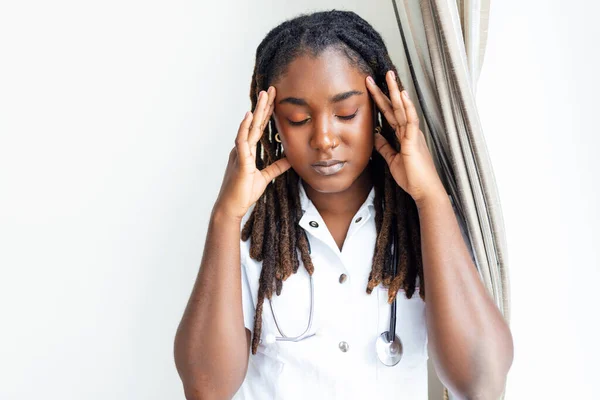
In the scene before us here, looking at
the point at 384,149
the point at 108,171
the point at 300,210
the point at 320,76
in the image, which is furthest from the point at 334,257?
the point at 108,171

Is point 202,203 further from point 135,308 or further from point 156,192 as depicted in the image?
point 135,308

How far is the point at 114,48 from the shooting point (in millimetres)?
1696

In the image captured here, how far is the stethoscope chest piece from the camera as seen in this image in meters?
1.27

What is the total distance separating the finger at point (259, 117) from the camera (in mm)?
1249

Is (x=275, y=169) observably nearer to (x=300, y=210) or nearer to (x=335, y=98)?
(x=300, y=210)

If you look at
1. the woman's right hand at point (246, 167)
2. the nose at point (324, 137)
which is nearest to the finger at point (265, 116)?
the woman's right hand at point (246, 167)

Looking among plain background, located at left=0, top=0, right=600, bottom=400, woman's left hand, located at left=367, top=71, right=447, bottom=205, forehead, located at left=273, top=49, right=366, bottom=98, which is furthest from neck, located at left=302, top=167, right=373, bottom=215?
plain background, located at left=0, top=0, right=600, bottom=400

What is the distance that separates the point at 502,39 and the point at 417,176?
1.22ft

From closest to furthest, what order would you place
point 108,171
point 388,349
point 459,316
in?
point 459,316, point 388,349, point 108,171

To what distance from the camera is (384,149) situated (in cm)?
131

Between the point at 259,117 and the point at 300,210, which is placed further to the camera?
the point at 300,210

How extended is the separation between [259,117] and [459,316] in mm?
519

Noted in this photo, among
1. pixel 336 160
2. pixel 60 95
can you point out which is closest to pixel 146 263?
pixel 60 95

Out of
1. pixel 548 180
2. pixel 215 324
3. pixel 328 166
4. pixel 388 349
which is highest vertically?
pixel 328 166
